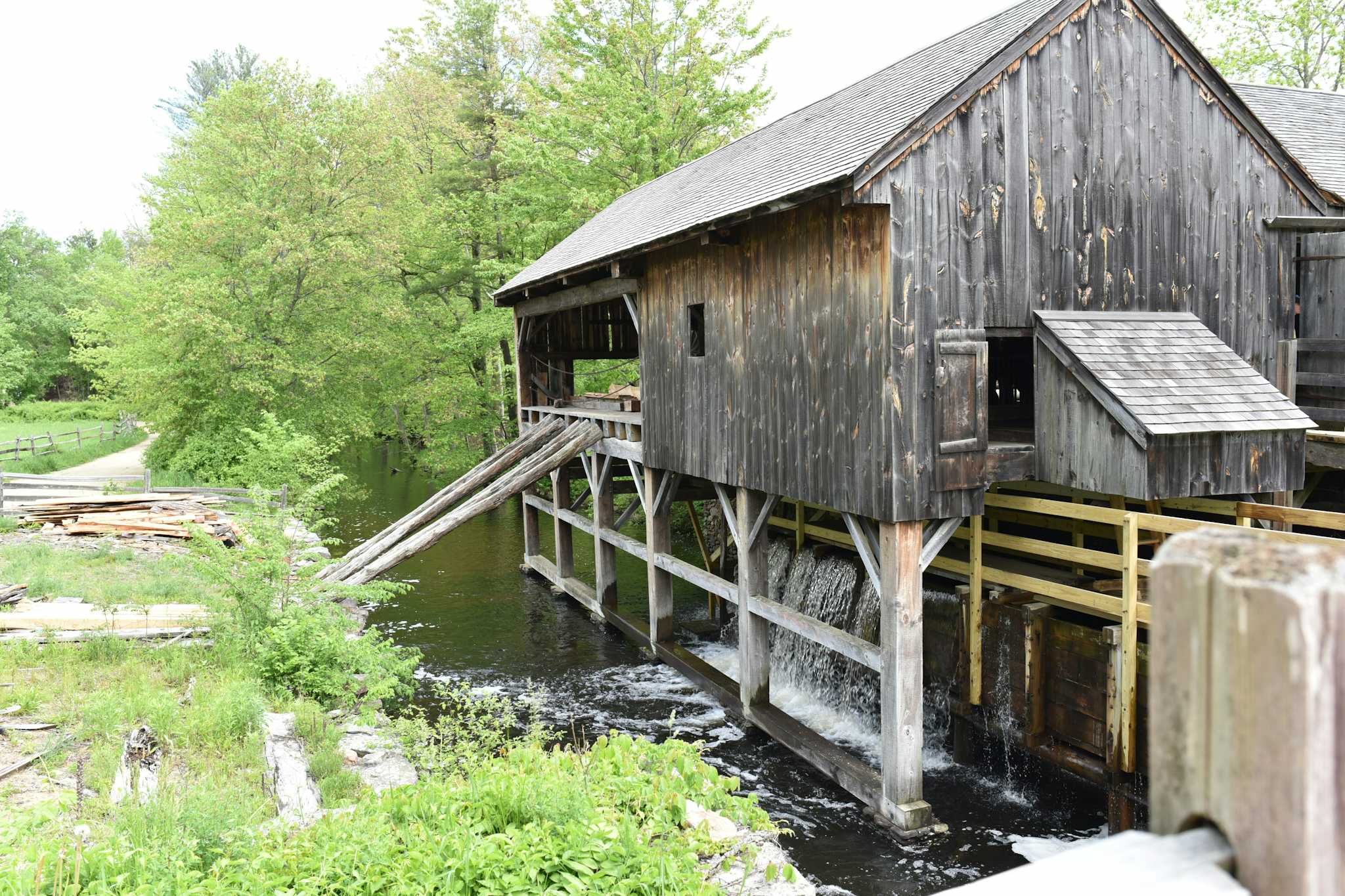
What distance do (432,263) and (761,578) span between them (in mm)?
19560

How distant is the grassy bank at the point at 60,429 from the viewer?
28156 mm

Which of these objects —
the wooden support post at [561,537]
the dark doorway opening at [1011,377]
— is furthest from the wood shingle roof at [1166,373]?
the wooden support post at [561,537]

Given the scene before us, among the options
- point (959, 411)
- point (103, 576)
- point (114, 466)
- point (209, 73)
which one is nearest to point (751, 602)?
point (959, 411)

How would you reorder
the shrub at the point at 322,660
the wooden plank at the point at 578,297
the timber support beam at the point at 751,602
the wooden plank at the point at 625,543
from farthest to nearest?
1. the wooden plank at the point at 625,543
2. the wooden plank at the point at 578,297
3. the timber support beam at the point at 751,602
4. the shrub at the point at 322,660

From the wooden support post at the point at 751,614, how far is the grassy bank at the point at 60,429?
23.9 meters

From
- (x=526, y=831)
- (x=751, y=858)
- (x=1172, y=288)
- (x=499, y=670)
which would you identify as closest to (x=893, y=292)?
(x=1172, y=288)

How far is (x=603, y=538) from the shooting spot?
1526 centimetres

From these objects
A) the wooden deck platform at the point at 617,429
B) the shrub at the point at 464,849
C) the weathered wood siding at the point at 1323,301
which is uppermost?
the weathered wood siding at the point at 1323,301

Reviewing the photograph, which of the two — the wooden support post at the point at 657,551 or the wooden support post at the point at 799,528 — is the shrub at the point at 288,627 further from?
the wooden support post at the point at 799,528

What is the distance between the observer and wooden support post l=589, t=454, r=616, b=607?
50.3 ft

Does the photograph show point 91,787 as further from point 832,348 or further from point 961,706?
point 961,706

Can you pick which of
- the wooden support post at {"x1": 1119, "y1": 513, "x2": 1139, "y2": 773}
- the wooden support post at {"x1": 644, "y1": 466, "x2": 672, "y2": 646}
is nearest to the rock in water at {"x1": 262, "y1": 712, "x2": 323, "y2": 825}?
the wooden support post at {"x1": 1119, "y1": 513, "x2": 1139, "y2": 773}

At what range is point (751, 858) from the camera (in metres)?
4.85

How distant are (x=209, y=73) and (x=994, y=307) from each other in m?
50.7
